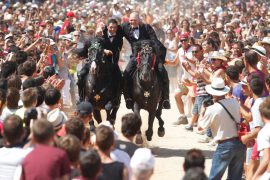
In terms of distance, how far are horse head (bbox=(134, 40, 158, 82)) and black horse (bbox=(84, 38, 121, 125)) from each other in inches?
23.0

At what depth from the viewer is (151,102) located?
13.4 meters

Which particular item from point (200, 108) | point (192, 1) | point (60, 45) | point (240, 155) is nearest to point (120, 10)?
point (192, 1)

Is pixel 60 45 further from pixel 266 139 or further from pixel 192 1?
pixel 192 1

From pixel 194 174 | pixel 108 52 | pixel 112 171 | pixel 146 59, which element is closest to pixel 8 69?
pixel 108 52

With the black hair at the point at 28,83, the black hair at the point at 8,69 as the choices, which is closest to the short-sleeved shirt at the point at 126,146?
the black hair at the point at 28,83

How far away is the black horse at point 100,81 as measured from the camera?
13.0 metres

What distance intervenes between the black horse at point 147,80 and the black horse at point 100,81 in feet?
1.32

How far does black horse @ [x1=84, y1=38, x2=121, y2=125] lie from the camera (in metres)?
13.0

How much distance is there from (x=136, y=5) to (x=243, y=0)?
248 inches

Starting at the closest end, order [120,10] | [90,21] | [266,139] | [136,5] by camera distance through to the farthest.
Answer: [266,139], [90,21], [120,10], [136,5]

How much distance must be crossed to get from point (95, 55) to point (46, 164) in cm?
625

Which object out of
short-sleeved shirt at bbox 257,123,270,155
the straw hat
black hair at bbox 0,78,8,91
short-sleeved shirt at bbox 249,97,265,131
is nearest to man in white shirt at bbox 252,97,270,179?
short-sleeved shirt at bbox 257,123,270,155

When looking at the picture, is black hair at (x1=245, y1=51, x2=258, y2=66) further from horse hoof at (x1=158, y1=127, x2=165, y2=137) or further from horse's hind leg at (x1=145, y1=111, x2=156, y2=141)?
horse hoof at (x1=158, y1=127, x2=165, y2=137)

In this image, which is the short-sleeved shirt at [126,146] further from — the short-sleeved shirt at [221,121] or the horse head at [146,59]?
the horse head at [146,59]
